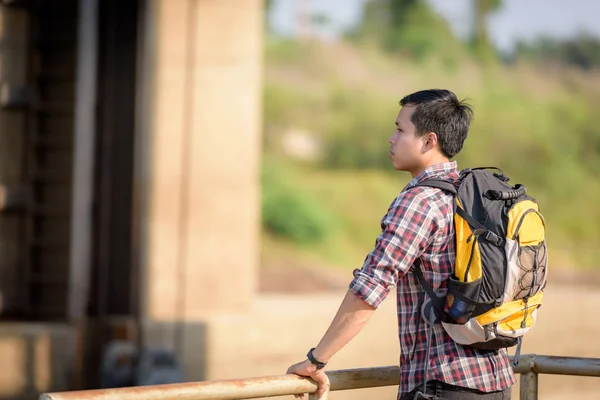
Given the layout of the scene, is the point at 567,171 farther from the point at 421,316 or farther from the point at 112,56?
the point at 421,316

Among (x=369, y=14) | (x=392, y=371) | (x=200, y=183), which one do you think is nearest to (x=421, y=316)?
(x=392, y=371)

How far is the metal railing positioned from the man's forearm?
175 mm

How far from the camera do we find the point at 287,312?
891 centimetres

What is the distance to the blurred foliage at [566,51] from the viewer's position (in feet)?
121

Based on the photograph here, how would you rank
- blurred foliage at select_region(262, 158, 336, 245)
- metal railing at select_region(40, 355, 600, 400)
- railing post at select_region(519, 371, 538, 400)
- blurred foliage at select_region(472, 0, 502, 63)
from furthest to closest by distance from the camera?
1. blurred foliage at select_region(472, 0, 502, 63)
2. blurred foliage at select_region(262, 158, 336, 245)
3. railing post at select_region(519, 371, 538, 400)
4. metal railing at select_region(40, 355, 600, 400)

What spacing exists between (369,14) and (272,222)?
40.8ft

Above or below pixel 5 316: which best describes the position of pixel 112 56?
above

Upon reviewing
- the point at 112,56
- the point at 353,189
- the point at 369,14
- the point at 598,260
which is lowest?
the point at 598,260

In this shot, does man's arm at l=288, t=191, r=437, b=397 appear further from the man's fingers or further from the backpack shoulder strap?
the man's fingers

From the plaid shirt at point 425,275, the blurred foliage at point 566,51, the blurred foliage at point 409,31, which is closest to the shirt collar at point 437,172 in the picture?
the plaid shirt at point 425,275

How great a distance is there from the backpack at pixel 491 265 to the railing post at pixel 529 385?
64cm

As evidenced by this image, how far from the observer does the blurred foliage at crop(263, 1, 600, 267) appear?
30203 mm

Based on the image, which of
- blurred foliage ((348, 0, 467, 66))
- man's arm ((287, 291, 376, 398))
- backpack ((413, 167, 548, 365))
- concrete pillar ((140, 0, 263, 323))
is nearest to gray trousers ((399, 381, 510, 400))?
backpack ((413, 167, 548, 365))

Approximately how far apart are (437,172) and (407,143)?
0.11 meters
